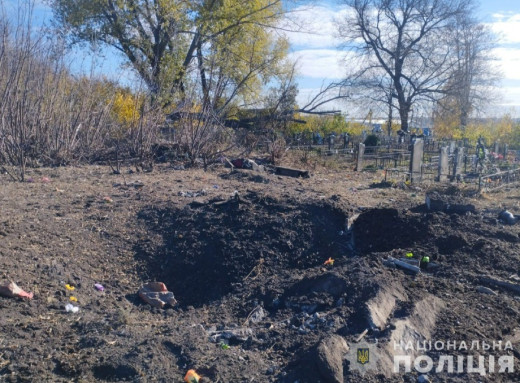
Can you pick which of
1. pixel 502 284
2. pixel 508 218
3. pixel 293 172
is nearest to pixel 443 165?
pixel 293 172

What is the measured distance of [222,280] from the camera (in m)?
5.77

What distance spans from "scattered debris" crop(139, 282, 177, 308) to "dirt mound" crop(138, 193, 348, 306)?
0.82ft

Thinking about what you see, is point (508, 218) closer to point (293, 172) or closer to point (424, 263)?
point (424, 263)

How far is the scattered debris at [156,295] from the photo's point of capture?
5.04 meters

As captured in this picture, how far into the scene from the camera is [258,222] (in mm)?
6789

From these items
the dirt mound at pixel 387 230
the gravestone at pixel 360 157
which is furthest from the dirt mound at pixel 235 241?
the gravestone at pixel 360 157

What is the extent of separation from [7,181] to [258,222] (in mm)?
5179

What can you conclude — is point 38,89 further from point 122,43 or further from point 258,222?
point 122,43

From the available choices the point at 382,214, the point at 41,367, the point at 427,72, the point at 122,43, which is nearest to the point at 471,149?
the point at 427,72

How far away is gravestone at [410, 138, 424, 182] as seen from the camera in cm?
1434

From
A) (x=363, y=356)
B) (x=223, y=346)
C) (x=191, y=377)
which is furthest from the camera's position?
(x=223, y=346)

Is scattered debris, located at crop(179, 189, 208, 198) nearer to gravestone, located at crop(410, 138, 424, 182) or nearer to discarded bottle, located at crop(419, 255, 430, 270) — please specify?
discarded bottle, located at crop(419, 255, 430, 270)

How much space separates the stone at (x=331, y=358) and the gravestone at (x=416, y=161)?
11.2 metres

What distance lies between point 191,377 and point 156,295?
1.93m
